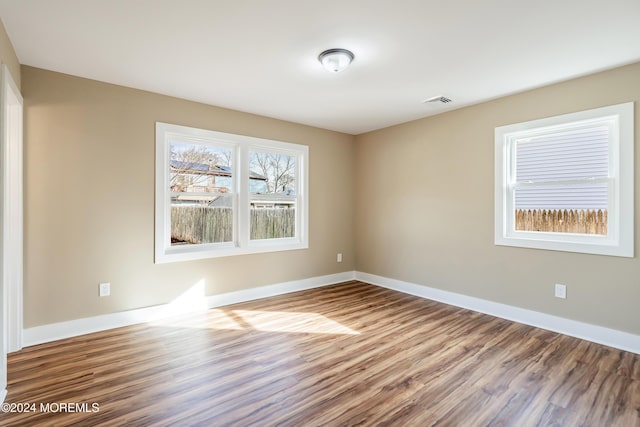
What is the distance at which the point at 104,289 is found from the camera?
10.4 feet

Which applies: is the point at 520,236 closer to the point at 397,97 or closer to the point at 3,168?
the point at 397,97

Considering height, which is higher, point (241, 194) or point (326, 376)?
point (241, 194)

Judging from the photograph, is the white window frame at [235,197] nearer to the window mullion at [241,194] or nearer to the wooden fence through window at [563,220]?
the window mullion at [241,194]

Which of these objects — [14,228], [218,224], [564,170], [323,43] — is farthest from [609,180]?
[14,228]

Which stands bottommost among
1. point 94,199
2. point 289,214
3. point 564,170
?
point 289,214

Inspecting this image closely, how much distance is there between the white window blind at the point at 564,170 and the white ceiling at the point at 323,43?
611 millimetres

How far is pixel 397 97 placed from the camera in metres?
3.58

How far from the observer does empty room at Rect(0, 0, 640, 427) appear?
6.75ft

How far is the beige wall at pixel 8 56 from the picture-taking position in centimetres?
218

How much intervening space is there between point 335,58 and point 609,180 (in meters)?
2.75

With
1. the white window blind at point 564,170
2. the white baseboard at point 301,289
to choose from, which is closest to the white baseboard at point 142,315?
the white baseboard at point 301,289

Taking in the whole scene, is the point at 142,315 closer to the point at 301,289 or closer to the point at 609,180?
the point at 301,289

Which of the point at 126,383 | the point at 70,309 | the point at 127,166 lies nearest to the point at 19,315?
the point at 70,309

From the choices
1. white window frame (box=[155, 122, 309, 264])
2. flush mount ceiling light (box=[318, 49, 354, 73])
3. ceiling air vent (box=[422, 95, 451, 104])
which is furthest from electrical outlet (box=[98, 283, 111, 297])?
ceiling air vent (box=[422, 95, 451, 104])
